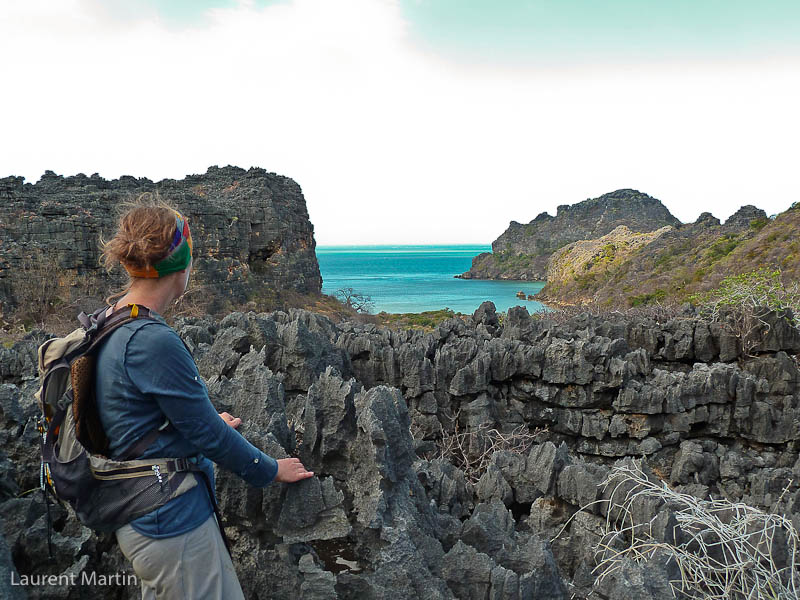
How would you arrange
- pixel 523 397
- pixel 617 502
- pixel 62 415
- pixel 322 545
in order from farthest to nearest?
pixel 523 397 < pixel 617 502 < pixel 322 545 < pixel 62 415

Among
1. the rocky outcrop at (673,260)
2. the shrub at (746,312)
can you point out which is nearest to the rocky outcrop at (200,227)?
the shrub at (746,312)

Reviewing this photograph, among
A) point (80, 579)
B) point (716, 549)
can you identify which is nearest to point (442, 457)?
point (716, 549)

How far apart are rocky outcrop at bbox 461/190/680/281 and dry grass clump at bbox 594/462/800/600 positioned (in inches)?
3143

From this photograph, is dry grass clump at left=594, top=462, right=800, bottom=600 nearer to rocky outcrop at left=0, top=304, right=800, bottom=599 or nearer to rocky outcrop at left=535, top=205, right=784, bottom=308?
rocky outcrop at left=0, top=304, right=800, bottom=599

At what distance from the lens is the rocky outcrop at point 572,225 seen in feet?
268

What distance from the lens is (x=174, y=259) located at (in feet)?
5.75

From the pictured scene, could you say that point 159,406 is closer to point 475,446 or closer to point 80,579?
point 80,579

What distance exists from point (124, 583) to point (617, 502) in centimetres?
274

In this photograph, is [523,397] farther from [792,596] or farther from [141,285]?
[141,285]

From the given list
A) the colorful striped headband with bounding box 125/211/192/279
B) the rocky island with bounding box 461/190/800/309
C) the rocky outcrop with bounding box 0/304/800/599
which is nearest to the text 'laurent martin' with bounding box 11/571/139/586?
the rocky outcrop with bounding box 0/304/800/599

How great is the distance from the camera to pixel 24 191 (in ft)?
70.3

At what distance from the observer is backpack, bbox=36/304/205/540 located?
1633 millimetres

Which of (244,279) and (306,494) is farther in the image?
(244,279)

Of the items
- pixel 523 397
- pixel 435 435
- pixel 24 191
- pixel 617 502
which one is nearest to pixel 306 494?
pixel 617 502
